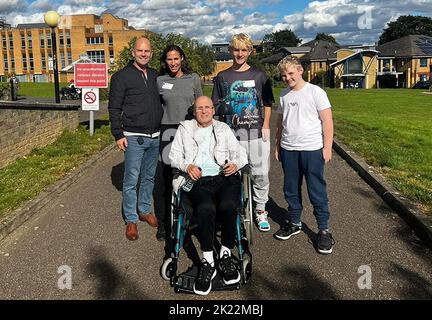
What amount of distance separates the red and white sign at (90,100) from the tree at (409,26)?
101531 mm

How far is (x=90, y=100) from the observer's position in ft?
39.1

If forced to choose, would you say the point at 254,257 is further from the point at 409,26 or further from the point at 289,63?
the point at 409,26

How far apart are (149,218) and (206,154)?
1421 mm

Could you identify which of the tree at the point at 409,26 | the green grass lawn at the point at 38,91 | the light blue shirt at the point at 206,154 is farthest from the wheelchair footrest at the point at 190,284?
the tree at the point at 409,26

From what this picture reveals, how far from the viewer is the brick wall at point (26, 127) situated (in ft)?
26.5

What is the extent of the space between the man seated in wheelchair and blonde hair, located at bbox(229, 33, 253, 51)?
0.68 meters

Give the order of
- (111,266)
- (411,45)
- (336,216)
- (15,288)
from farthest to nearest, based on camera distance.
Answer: (411,45) < (336,216) < (111,266) < (15,288)

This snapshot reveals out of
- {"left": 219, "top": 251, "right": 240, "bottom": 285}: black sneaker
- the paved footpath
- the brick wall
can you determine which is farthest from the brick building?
{"left": 219, "top": 251, "right": 240, "bottom": 285}: black sneaker

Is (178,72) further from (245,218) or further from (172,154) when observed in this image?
(245,218)

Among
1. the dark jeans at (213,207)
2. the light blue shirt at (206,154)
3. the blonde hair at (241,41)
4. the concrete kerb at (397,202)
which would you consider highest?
the blonde hair at (241,41)

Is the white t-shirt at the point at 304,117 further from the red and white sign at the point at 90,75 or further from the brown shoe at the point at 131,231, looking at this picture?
the red and white sign at the point at 90,75

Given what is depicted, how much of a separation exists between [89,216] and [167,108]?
192 centimetres

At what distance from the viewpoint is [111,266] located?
13.5ft
